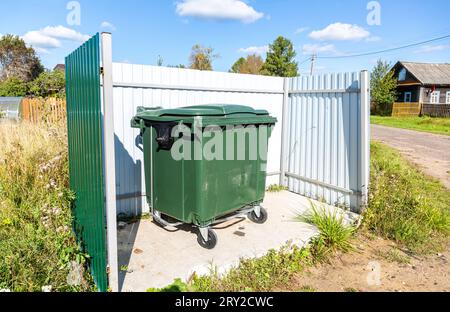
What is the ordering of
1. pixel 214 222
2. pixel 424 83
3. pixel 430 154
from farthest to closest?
pixel 424 83 < pixel 430 154 < pixel 214 222

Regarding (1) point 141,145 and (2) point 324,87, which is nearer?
(1) point 141,145

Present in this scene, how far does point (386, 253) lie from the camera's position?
3771 mm

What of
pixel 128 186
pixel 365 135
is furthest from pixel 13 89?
pixel 365 135

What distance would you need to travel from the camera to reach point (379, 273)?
3367 millimetres

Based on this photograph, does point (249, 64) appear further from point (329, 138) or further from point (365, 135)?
point (365, 135)

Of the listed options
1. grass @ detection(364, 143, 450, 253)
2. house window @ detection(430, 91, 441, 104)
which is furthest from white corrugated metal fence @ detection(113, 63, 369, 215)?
house window @ detection(430, 91, 441, 104)

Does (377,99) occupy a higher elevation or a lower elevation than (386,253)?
higher

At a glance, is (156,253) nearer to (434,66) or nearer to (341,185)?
(341,185)

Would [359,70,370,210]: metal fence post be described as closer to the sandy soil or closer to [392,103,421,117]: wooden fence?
the sandy soil

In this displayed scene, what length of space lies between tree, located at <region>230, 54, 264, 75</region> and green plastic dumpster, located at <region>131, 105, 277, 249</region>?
125 ft

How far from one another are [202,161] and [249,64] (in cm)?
4210

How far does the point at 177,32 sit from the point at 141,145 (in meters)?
11.8
